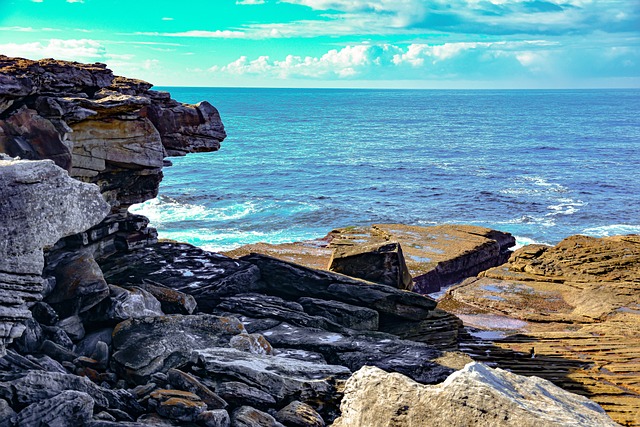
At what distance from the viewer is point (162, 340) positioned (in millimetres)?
14734

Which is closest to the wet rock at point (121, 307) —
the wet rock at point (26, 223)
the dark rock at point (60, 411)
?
the wet rock at point (26, 223)

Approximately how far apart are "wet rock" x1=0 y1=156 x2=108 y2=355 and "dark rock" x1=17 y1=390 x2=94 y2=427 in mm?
2082

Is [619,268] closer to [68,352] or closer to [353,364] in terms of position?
[353,364]

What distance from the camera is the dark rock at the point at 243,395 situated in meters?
11.8

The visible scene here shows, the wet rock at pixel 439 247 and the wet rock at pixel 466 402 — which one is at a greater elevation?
the wet rock at pixel 466 402

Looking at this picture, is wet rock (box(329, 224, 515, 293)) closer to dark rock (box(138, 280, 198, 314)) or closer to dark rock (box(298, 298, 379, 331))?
dark rock (box(298, 298, 379, 331))

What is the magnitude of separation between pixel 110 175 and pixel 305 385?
34.6 feet

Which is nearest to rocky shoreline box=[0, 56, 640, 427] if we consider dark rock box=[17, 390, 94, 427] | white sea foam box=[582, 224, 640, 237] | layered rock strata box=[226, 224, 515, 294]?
dark rock box=[17, 390, 94, 427]

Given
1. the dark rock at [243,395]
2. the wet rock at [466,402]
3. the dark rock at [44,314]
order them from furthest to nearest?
the dark rock at [44,314]
the dark rock at [243,395]
the wet rock at [466,402]

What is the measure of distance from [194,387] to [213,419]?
118cm

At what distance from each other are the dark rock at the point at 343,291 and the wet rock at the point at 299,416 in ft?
29.7

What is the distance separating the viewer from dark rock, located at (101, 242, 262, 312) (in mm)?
19906

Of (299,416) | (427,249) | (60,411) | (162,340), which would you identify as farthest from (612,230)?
(60,411)

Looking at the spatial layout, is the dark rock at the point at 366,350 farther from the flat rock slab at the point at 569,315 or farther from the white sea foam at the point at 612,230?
the white sea foam at the point at 612,230
